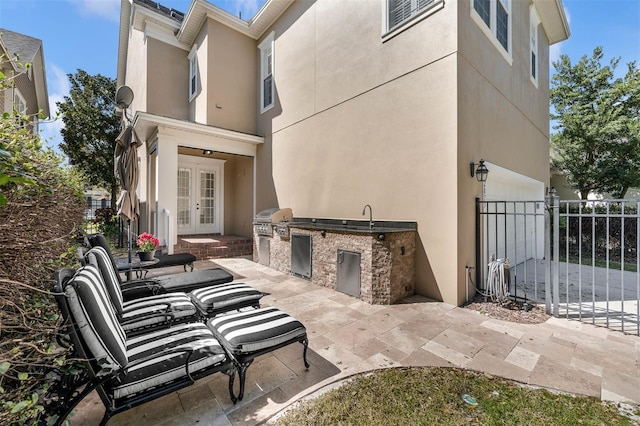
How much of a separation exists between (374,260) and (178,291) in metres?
3.23

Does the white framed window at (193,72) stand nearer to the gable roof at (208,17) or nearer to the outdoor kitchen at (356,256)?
the gable roof at (208,17)

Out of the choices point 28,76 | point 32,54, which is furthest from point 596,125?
point 28,76

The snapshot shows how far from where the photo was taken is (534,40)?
8.84 meters

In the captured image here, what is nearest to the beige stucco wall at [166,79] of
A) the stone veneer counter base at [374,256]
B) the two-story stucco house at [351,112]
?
the two-story stucco house at [351,112]

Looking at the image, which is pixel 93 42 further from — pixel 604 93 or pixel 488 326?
pixel 604 93

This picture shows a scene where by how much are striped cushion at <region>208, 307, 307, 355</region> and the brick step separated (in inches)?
244

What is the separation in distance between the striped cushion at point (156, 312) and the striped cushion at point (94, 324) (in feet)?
3.42

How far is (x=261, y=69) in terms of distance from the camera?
1042cm

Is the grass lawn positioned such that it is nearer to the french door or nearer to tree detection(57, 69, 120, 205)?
the french door

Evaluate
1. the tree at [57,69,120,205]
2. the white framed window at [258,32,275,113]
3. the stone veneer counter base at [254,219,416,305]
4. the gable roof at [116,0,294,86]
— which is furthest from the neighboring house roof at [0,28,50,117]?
the stone veneer counter base at [254,219,416,305]

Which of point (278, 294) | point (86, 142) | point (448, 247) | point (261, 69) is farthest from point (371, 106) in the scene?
point (86, 142)

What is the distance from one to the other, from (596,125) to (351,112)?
13742 mm

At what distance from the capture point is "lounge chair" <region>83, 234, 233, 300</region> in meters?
3.86

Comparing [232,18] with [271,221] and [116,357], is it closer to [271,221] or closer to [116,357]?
[271,221]
